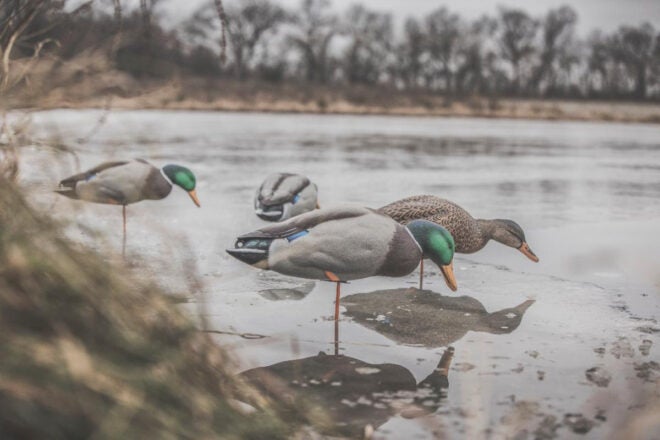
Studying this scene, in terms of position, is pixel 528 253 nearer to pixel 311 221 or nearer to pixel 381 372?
pixel 311 221

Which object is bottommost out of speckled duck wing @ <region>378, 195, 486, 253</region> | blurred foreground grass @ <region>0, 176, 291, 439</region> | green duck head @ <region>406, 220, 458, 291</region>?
speckled duck wing @ <region>378, 195, 486, 253</region>

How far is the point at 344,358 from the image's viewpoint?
3.34m

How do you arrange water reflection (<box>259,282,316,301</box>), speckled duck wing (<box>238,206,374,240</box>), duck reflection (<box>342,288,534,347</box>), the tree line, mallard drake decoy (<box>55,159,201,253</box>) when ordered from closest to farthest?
duck reflection (<box>342,288,534,347</box>), speckled duck wing (<box>238,206,374,240</box>), water reflection (<box>259,282,316,301</box>), mallard drake decoy (<box>55,159,201,253</box>), the tree line

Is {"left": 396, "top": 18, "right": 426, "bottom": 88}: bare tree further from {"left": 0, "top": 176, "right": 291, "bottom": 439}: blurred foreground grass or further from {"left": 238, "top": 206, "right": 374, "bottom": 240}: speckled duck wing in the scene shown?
{"left": 0, "top": 176, "right": 291, "bottom": 439}: blurred foreground grass

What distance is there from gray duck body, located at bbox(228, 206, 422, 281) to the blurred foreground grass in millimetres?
2147

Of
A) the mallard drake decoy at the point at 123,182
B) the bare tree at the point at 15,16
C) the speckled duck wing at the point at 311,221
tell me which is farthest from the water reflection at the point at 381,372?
the mallard drake decoy at the point at 123,182

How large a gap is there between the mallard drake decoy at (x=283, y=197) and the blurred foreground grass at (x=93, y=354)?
4.27 metres

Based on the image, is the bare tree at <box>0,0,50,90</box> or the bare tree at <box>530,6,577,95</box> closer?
the bare tree at <box>0,0,50,90</box>

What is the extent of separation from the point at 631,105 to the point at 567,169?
32431mm

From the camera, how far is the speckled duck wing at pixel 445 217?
521 cm

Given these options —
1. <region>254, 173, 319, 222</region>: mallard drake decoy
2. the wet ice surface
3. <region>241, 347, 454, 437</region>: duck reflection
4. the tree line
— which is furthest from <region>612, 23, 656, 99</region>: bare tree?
<region>241, 347, 454, 437</region>: duck reflection

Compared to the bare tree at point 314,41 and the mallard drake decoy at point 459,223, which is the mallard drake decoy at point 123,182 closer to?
the mallard drake decoy at point 459,223

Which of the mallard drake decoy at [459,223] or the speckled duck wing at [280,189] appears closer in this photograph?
the mallard drake decoy at [459,223]

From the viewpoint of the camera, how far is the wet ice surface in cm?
260
